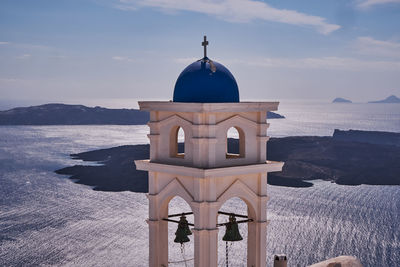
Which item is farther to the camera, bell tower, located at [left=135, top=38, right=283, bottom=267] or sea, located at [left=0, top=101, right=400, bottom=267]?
sea, located at [left=0, top=101, right=400, bottom=267]

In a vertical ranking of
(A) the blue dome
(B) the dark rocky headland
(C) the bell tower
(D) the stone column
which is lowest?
(B) the dark rocky headland

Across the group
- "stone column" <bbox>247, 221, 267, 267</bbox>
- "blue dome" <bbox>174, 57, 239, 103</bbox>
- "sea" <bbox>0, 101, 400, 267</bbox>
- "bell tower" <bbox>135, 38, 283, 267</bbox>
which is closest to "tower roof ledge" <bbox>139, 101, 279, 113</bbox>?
"bell tower" <bbox>135, 38, 283, 267</bbox>

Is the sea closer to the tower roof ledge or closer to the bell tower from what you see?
the bell tower

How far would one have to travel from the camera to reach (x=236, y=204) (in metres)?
71.1

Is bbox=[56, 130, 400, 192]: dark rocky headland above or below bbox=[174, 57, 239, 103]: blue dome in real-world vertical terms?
below

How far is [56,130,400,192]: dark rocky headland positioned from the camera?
9556cm

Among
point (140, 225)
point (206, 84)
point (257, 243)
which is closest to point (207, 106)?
point (206, 84)

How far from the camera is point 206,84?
9094 millimetres

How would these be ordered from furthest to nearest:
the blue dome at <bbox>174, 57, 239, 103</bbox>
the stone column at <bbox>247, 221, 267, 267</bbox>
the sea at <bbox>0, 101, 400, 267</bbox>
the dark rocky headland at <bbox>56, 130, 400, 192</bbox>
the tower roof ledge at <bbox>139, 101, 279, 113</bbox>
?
the dark rocky headland at <bbox>56, 130, 400, 192</bbox> → the sea at <bbox>0, 101, 400, 267</bbox> → the stone column at <bbox>247, 221, 267, 267</bbox> → the blue dome at <bbox>174, 57, 239, 103</bbox> → the tower roof ledge at <bbox>139, 101, 279, 113</bbox>

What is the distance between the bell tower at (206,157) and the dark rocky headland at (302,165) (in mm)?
75504

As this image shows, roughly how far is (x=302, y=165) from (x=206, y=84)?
105 metres

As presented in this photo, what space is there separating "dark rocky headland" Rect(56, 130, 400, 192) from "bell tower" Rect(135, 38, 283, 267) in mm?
75504

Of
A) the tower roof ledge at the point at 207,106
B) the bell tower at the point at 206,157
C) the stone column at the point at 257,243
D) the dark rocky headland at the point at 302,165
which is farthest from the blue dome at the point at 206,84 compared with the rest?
the dark rocky headland at the point at 302,165

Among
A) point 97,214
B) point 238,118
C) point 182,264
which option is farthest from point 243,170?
point 97,214
